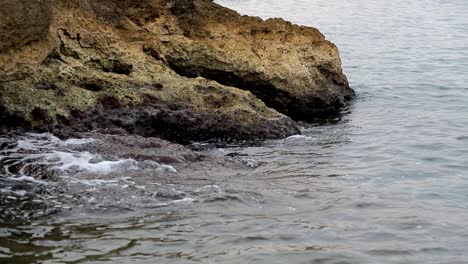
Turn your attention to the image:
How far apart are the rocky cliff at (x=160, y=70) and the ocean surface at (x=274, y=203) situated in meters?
0.65

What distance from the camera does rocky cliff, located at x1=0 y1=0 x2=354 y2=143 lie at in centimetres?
951

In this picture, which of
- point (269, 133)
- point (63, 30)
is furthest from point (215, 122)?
point (63, 30)

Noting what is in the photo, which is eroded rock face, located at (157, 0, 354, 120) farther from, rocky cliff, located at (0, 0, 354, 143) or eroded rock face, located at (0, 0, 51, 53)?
eroded rock face, located at (0, 0, 51, 53)

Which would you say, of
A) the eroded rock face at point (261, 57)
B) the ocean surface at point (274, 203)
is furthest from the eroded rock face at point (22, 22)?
the eroded rock face at point (261, 57)

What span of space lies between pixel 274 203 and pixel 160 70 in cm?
472

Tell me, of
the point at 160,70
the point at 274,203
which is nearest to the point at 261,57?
the point at 160,70

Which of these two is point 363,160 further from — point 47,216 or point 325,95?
point 47,216

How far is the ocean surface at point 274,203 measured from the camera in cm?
620

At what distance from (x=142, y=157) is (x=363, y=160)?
3.41 meters

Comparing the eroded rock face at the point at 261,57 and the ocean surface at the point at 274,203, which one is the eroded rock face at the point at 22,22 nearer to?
the ocean surface at the point at 274,203

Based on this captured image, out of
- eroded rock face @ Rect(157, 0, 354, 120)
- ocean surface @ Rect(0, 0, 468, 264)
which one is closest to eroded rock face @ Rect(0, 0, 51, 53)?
ocean surface @ Rect(0, 0, 468, 264)

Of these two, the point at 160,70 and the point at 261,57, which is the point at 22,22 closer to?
the point at 160,70

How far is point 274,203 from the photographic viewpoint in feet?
25.2

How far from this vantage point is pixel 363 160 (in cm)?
1021
